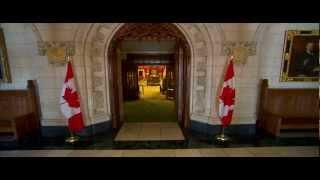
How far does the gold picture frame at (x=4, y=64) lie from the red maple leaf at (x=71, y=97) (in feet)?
6.57

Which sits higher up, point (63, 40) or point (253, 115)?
point (63, 40)

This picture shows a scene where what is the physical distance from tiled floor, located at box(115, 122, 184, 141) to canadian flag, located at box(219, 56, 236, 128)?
3.53 feet

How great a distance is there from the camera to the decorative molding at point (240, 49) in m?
4.55

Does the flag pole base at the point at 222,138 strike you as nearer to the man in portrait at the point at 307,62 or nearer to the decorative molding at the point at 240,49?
the decorative molding at the point at 240,49

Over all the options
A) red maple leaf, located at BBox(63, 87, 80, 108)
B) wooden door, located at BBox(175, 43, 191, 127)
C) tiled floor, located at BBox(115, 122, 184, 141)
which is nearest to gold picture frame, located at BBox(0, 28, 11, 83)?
red maple leaf, located at BBox(63, 87, 80, 108)

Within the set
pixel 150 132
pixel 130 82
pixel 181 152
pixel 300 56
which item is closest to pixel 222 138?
pixel 181 152

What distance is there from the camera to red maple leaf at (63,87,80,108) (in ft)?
13.7

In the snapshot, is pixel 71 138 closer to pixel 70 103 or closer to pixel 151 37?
pixel 70 103

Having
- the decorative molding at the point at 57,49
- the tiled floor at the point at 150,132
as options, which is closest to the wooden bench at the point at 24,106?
the decorative molding at the point at 57,49
